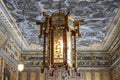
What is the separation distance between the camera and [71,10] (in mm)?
9391

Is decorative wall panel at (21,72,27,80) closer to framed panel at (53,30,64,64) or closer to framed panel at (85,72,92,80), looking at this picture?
framed panel at (85,72,92,80)

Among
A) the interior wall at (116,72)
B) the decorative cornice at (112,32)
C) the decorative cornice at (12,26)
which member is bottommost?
the interior wall at (116,72)

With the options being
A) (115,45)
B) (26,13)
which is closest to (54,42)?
(26,13)

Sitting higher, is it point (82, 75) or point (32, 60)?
point (32, 60)

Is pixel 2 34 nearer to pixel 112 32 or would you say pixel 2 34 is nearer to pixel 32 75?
pixel 112 32

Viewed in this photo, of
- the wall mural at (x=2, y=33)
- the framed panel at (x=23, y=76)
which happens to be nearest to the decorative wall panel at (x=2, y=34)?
the wall mural at (x=2, y=33)

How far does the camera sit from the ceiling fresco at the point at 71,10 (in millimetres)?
8734

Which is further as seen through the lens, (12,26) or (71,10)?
(12,26)

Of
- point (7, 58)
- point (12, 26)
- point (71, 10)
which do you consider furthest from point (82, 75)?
point (71, 10)

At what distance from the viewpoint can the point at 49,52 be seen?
5902mm

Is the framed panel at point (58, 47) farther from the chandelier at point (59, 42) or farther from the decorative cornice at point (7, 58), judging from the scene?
the decorative cornice at point (7, 58)

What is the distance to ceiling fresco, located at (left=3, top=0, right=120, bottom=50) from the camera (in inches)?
344

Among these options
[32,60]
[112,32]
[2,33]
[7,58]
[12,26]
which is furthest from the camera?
[32,60]

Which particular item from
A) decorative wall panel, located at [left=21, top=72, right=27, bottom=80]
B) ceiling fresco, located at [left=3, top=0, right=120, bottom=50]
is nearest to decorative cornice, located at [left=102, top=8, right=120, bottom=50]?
ceiling fresco, located at [left=3, top=0, right=120, bottom=50]
